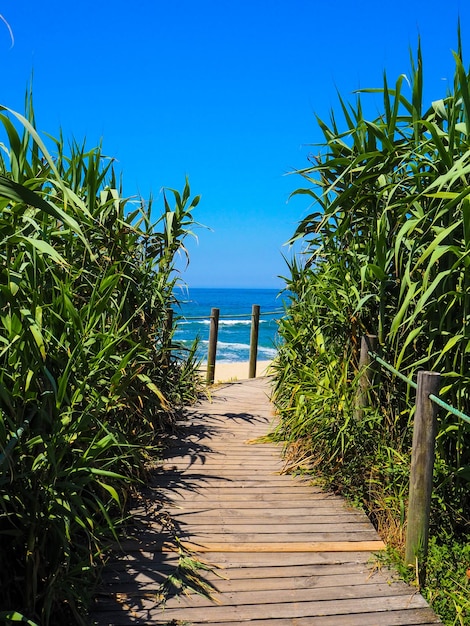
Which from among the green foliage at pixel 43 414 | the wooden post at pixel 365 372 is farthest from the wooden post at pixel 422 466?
the green foliage at pixel 43 414

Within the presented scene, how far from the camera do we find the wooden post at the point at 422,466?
2.54 metres

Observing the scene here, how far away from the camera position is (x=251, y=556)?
278 centimetres

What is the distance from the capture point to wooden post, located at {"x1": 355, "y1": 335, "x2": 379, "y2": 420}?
3.32m

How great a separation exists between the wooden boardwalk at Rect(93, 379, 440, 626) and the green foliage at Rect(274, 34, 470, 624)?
0.27 meters

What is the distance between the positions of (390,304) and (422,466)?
1.08 meters

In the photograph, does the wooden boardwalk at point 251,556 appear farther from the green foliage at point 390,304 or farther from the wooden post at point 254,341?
the wooden post at point 254,341

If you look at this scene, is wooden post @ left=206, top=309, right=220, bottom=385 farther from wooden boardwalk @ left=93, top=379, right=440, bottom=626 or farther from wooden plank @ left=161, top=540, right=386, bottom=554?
wooden plank @ left=161, top=540, right=386, bottom=554

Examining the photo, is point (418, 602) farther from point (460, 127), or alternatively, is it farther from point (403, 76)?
point (403, 76)

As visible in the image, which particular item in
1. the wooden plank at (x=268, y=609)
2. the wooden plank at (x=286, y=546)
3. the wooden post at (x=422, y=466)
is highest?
the wooden post at (x=422, y=466)

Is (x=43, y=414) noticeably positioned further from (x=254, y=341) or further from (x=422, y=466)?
(x=254, y=341)

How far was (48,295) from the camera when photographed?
2.38m

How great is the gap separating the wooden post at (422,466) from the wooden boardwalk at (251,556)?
0.20 meters

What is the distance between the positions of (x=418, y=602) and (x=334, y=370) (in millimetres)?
1570

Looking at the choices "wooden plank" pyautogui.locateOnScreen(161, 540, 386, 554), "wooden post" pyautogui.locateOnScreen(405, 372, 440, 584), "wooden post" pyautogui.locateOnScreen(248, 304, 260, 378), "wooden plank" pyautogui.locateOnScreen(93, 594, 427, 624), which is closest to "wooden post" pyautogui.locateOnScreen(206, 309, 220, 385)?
"wooden post" pyautogui.locateOnScreen(248, 304, 260, 378)
